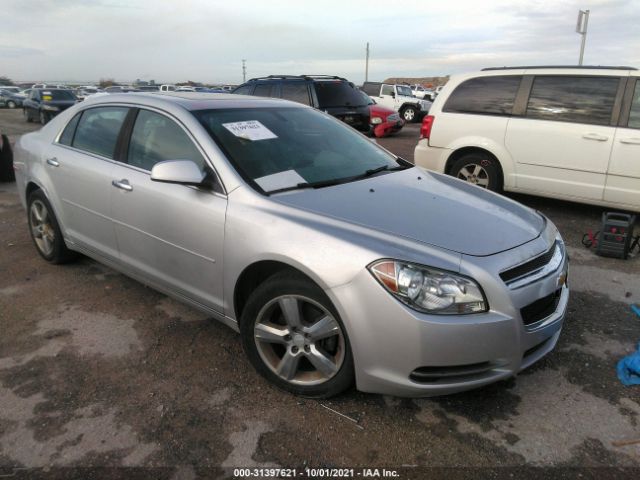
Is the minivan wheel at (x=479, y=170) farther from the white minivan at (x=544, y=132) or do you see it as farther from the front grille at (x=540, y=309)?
the front grille at (x=540, y=309)

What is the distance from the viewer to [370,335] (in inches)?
88.0

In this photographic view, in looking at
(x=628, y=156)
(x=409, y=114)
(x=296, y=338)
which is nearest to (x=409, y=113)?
(x=409, y=114)

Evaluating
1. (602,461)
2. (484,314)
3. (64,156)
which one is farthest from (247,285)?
(64,156)

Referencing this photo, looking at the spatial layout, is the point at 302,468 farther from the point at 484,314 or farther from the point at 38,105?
the point at 38,105

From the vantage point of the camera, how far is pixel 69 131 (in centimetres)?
408

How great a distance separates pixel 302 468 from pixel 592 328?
2.31 meters

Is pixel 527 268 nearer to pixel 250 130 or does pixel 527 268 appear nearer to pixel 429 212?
pixel 429 212

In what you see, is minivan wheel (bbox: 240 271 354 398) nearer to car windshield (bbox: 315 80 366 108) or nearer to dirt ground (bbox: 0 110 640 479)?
dirt ground (bbox: 0 110 640 479)

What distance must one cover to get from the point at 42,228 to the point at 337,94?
A: 26.5 feet

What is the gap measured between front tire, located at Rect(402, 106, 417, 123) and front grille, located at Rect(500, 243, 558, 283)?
20516mm

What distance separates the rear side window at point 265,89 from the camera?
11375mm

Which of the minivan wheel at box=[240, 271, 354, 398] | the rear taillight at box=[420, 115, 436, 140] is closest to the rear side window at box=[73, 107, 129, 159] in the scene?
the minivan wheel at box=[240, 271, 354, 398]

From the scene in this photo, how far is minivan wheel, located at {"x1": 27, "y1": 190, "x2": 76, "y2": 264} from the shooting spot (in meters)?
4.23

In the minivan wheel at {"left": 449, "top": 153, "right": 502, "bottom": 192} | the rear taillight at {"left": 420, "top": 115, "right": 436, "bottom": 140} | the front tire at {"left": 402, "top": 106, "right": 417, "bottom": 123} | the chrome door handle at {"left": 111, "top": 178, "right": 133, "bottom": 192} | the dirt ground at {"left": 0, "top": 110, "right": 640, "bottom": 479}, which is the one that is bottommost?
the dirt ground at {"left": 0, "top": 110, "right": 640, "bottom": 479}
